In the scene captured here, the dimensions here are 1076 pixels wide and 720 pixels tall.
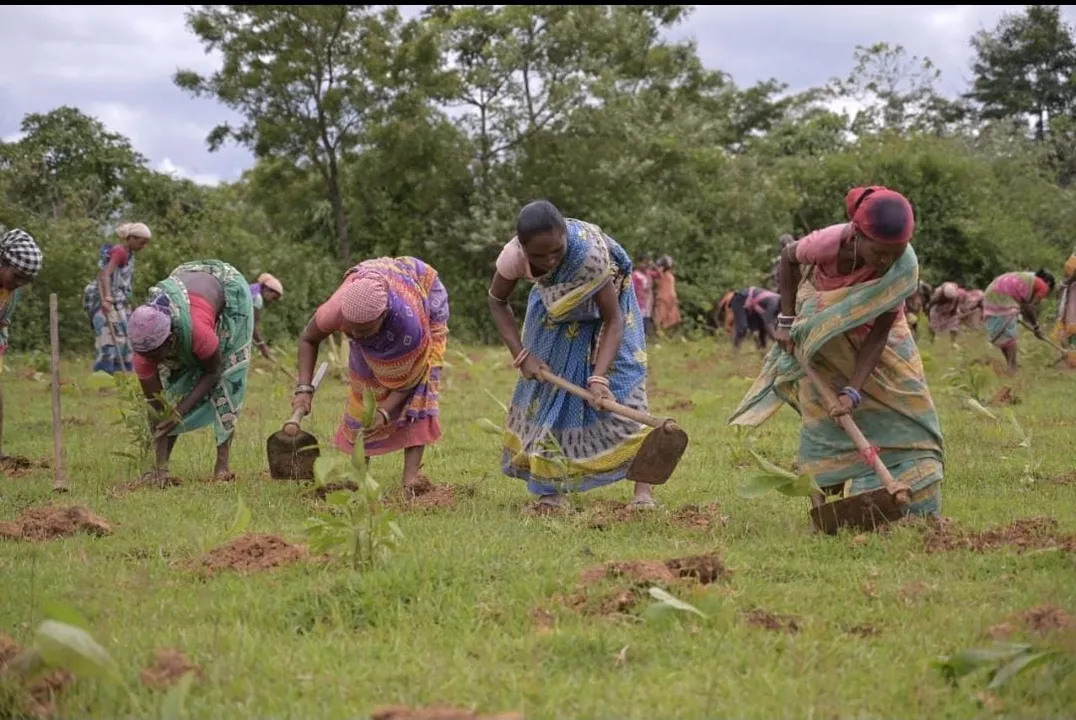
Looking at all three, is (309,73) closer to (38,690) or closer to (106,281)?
(106,281)

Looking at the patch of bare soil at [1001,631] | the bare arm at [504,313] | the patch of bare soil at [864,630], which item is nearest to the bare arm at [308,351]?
the bare arm at [504,313]

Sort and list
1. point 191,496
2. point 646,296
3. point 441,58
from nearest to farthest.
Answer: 1. point 191,496
2. point 646,296
3. point 441,58

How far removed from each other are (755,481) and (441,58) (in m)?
19.1

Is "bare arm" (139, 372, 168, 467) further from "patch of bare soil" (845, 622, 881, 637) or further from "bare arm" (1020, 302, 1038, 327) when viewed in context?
"bare arm" (1020, 302, 1038, 327)

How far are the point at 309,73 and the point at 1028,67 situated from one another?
2276 centimetres

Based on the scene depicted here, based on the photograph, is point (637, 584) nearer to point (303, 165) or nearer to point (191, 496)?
point (191, 496)

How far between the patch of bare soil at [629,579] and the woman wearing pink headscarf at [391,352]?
7.14 ft

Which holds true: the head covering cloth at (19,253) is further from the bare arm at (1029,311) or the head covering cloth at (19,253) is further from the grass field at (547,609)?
the bare arm at (1029,311)

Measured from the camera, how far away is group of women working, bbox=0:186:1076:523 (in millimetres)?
5164

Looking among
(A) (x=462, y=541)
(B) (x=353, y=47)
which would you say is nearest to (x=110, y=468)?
(A) (x=462, y=541)

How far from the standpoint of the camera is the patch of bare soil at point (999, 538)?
15.7 ft

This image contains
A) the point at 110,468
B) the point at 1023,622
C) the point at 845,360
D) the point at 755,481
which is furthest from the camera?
the point at 110,468

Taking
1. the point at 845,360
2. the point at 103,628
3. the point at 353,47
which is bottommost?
the point at 103,628

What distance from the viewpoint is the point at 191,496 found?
6.40 meters
